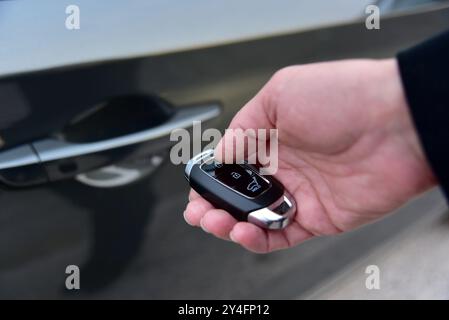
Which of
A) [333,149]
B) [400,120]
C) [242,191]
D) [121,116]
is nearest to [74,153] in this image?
[121,116]

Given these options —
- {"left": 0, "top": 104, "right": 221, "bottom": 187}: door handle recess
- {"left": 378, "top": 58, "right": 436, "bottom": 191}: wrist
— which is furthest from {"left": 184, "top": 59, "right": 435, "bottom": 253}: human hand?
{"left": 0, "top": 104, "right": 221, "bottom": 187}: door handle recess

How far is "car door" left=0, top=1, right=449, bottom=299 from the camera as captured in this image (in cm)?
100

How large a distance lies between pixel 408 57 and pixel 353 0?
497 mm

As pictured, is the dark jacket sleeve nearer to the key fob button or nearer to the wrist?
the wrist

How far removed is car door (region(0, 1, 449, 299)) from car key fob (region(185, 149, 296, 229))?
0.09 m

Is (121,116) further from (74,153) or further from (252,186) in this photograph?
(252,186)

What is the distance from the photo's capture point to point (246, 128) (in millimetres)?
1084

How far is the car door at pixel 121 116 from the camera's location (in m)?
1.00

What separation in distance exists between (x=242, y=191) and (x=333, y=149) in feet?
0.68

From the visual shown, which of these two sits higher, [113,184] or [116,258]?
[113,184]

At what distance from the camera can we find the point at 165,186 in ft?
3.85

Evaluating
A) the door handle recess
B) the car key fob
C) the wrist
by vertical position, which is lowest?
the car key fob
